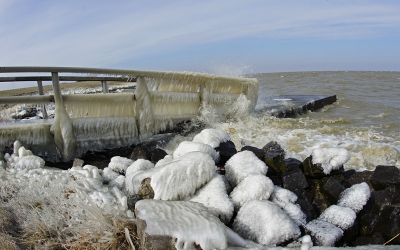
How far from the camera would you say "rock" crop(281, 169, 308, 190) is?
9.56 feet

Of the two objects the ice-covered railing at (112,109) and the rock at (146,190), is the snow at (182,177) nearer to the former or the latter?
the rock at (146,190)

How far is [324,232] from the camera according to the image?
224cm

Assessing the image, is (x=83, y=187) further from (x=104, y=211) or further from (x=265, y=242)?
(x=265, y=242)

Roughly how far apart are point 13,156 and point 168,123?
8.05ft

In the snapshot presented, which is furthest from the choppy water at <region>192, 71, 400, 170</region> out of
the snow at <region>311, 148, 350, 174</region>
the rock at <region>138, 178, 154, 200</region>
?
the rock at <region>138, 178, 154, 200</region>

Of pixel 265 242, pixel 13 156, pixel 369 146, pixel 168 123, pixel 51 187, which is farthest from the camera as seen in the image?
pixel 168 123

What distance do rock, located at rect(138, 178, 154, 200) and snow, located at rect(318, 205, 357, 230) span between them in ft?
4.64

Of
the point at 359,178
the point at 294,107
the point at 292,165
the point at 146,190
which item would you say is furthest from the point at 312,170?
the point at 294,107

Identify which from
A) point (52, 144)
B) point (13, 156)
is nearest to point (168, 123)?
point (52, 144)

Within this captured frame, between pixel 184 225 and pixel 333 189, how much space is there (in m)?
1.56

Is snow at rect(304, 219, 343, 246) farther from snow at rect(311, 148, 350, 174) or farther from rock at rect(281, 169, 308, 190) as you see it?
snow at rect(311, 148, 350, 174)

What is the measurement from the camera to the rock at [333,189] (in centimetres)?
277

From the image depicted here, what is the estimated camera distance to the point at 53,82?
4.36 m

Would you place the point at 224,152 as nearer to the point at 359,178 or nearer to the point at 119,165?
the point at 119,165
